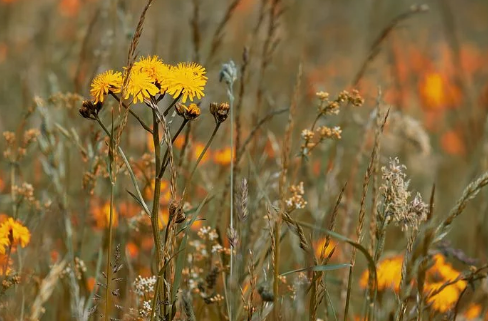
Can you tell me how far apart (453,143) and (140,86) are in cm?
356

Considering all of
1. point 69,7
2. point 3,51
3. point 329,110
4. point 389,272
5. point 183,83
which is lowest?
point 389,272

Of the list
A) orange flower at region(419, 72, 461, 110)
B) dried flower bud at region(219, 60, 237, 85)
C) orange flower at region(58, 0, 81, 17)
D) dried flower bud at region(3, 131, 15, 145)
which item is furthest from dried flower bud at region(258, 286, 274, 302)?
orange flower at region(58, 0, 81, 17)

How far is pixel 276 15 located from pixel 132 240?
87 centimetres

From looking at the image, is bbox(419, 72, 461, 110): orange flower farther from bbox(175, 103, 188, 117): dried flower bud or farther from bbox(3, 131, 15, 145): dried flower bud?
bbox(175, 103, 188, 117): dried flower bud

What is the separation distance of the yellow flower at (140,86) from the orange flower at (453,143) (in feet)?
10.8

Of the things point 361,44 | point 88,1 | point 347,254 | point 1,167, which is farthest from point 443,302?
point 361,44

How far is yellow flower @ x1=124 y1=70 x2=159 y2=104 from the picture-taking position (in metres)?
1.32

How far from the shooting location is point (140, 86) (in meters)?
1.34

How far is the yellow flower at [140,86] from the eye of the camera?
1.32 metres

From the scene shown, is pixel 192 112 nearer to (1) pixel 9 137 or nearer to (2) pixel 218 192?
(2) pixel 218 192

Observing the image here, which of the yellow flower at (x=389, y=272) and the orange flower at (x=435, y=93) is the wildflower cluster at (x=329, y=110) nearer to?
the yellow flower at (x=389, y=272)

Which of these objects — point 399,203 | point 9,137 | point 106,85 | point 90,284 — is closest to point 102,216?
point 90,284

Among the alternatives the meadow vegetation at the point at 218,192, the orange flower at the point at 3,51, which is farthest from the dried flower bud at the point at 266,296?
the orange flower at the point at 3,51

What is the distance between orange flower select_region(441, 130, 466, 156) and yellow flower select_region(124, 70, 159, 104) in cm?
331
